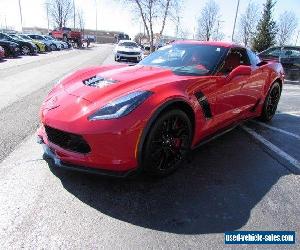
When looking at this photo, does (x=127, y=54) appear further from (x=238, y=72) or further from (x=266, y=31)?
(x=266, y=31)

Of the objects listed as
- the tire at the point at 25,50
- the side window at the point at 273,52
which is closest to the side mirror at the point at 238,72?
the side window at the point at 273,52

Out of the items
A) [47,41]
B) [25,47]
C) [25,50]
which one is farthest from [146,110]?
[47,41]

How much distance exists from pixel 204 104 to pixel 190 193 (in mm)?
1114

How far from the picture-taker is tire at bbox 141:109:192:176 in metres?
3.35

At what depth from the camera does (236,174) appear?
3.94 meters

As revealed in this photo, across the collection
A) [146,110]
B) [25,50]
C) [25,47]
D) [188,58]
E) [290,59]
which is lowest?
[25,50]

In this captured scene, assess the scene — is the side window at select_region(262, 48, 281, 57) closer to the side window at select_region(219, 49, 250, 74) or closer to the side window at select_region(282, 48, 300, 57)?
the side window at select_region(282, 48, 300, 57)

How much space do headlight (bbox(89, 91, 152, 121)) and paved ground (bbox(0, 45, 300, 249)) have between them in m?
0.74

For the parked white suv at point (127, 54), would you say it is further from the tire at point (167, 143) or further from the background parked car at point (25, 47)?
the tire at point (167, 143)

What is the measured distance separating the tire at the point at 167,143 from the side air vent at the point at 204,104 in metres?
0.30

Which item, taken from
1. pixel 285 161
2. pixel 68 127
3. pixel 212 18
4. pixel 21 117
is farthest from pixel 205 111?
pixel 212 18

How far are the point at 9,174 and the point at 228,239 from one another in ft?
7.51

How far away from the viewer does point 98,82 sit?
156 inches

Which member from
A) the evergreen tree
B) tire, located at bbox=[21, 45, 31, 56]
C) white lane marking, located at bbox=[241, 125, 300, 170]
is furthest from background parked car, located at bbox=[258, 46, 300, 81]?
the evergreen tree
